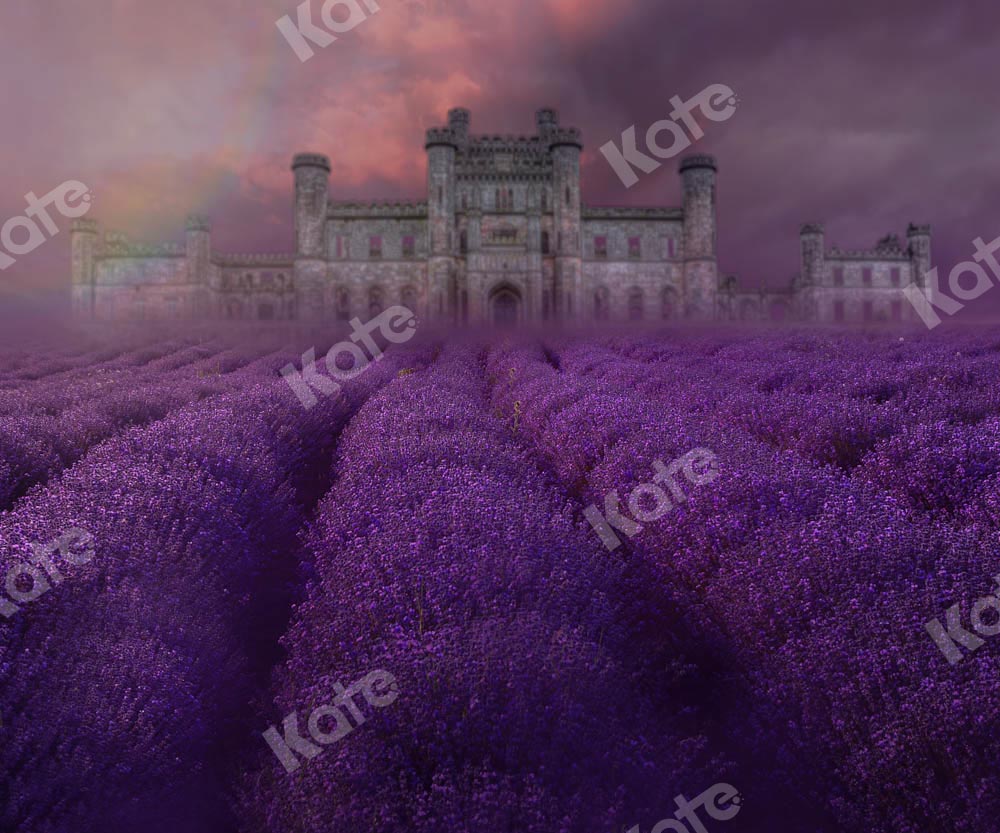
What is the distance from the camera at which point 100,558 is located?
2.19m

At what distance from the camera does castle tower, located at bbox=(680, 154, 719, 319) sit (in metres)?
43.3

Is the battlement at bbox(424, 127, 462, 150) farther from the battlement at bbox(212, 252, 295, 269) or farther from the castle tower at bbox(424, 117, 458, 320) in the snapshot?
the battlement at bbox(212, 252, 295, 269)

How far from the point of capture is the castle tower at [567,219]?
1635 inches

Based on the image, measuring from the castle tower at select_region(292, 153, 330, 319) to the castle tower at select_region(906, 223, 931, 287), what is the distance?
152 feet

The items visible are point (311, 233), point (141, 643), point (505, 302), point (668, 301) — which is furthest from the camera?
point (668, 301)

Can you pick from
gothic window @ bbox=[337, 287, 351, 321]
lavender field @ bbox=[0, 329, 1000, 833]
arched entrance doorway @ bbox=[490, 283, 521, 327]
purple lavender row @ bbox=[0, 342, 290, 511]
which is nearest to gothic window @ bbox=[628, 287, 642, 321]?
arched entrance doorway @ bbox=[490, 283, 521, 327]

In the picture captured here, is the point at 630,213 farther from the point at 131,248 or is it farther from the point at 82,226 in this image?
the point at 82,226

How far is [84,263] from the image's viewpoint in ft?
159

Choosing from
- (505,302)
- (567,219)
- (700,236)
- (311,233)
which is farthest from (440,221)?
(700,236)

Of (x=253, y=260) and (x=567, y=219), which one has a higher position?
(x=567, y=219)

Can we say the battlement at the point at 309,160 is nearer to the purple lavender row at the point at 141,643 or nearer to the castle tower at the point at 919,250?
the purple lavender row at the point at 141,643

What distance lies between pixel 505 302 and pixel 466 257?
3.93 meters

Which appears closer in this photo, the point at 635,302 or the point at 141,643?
the point at 141,643

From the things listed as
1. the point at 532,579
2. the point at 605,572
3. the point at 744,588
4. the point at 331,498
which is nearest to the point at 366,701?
the point at 532,579
